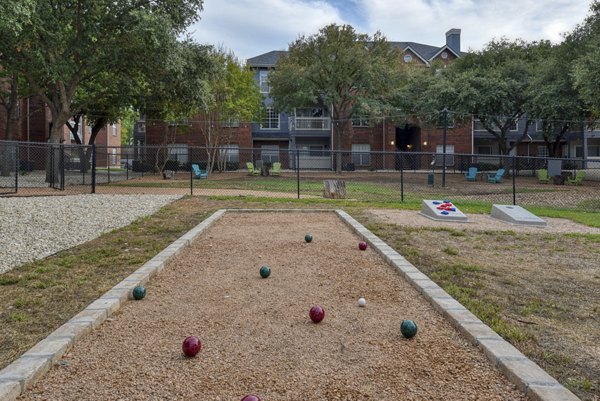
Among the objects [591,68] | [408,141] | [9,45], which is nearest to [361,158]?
[408,141]

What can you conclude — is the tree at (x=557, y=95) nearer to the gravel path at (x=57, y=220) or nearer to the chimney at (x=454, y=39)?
the chimney at (x=454, y=39)

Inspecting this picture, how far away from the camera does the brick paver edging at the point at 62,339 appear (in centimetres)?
255

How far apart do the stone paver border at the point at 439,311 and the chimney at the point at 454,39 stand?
4543cm

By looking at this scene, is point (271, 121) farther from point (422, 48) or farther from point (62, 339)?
point (62, 339)

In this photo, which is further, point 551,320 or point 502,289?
point 502,289

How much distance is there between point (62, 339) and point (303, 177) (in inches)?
1044

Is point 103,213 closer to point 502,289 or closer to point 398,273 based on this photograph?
point 398,273

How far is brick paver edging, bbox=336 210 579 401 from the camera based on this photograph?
8.02ft

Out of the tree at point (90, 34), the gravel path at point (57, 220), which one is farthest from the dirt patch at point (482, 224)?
the tree at point (90, 34)

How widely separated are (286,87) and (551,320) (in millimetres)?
29930

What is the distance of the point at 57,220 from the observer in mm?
9727

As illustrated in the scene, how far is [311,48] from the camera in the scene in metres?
31.7

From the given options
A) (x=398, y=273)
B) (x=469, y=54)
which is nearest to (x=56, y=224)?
(x=398, y=273)

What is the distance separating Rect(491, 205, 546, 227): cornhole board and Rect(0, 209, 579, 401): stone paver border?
6.30 m
